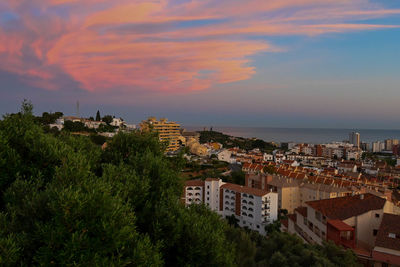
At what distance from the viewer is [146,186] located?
6031mm

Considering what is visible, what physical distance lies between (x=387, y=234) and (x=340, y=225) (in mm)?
2406

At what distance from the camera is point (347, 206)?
19.3 metres

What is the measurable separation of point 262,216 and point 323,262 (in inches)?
681

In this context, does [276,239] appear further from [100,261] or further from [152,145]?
[100,261]

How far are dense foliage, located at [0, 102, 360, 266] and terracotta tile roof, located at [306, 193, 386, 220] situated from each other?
13.8 meters

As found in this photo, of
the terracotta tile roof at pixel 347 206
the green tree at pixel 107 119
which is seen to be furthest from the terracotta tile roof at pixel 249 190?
the green tree at pixel 107 119

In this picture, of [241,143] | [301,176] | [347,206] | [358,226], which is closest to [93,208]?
[358,226]

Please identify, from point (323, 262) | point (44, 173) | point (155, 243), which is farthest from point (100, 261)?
point (323, 262)

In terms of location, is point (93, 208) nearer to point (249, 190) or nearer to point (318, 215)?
point (318, 215)

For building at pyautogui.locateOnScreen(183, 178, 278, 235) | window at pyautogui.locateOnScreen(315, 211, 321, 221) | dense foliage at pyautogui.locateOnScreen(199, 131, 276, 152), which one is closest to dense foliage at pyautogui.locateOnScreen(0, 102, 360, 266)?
window at pyautogui.locateOnScreen(315, 211, 321, 221)

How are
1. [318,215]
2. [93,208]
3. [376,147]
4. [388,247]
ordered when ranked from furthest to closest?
[376,147] → [318,215] → [388,247] → [93,208]

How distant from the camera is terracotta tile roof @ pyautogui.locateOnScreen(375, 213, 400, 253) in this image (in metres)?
14.0

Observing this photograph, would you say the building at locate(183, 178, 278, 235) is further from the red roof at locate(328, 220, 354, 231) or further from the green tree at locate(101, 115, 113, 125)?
the green tree at locate(101, 115, 113, 125)

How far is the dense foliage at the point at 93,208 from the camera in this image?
4.02m
